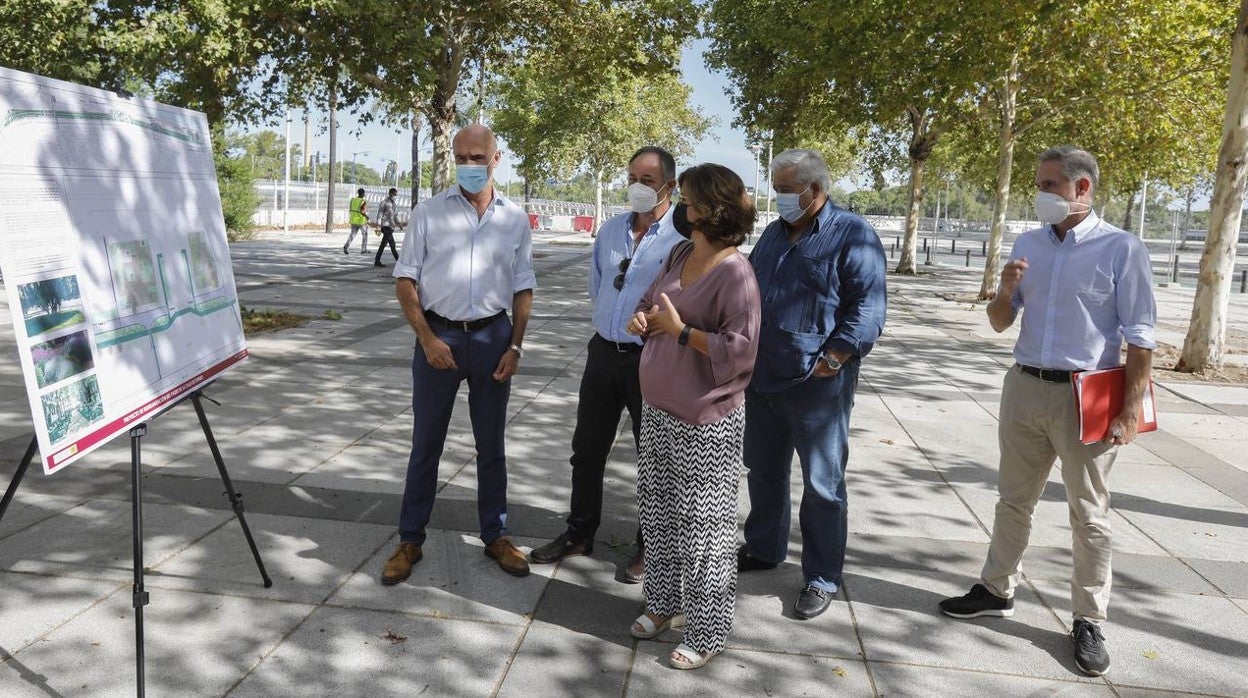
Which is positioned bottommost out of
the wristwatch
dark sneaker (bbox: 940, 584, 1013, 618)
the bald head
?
dark sneaker (bbox: 940, 584, 1013, 618)

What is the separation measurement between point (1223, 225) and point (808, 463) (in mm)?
8703

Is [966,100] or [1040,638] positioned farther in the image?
[966,100]

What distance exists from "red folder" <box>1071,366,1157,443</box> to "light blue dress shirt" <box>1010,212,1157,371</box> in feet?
0.24

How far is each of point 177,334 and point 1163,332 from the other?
1466 cm

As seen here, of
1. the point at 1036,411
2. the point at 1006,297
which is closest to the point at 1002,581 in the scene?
the point at 1036,411

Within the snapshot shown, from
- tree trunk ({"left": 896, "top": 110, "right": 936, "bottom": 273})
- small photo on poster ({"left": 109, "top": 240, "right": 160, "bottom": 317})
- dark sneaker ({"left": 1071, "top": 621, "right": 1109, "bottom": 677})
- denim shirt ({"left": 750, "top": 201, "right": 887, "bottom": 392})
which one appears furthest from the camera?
tree trunk ({"left": 896, "top": 110, "right": 936, "bottom": 273})

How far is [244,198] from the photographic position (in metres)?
30.4

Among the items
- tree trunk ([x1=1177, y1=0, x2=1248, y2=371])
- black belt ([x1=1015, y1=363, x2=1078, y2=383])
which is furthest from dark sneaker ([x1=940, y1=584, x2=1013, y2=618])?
tree trunk ([x1=1177, y1=0, x2=1248, y2=371])

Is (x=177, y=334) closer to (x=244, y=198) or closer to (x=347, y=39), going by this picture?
(x=347, y=39)

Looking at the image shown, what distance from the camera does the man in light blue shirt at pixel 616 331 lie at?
3.93m

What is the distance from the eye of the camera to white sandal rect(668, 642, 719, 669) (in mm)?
3311

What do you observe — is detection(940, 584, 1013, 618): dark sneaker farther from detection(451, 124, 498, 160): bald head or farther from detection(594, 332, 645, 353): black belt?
detection(451, 124, 498, 160): bald head

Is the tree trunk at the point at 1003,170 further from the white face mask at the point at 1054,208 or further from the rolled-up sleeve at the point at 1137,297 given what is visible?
the rolled-up sleeve at the point at 1137,297

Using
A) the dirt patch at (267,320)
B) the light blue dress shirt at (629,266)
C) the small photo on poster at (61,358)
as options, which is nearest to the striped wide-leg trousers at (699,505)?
the light blue dress shirt at (629,266)
